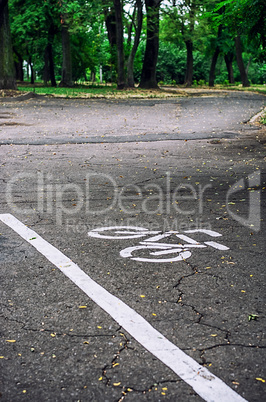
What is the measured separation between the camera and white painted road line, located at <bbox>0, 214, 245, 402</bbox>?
115 inches

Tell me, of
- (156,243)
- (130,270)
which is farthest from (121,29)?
(130,270)

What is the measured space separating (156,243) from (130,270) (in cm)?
92

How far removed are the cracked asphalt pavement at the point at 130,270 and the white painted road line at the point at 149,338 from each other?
51 millimetres

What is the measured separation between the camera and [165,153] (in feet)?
38.1

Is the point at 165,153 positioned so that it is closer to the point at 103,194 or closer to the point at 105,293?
the point at 103,194

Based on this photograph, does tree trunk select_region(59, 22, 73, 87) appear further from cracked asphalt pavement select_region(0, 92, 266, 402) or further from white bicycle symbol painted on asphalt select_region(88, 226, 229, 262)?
white bicycle symbol painted on asphalt select_region(88, 226, 229, 262)

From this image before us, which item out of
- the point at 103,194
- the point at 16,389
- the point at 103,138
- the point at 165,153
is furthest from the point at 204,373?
the point at 103,138

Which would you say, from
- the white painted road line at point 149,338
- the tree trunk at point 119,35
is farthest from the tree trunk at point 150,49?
the white painted road line at point 149,338

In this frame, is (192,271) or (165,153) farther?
(165,153)

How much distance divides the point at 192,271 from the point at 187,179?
175 inches

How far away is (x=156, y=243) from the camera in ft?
18.4

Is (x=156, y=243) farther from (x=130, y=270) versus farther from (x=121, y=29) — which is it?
(x=121, y=29)

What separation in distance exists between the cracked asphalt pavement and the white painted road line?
0.05 m

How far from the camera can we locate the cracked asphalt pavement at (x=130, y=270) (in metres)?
3.06
